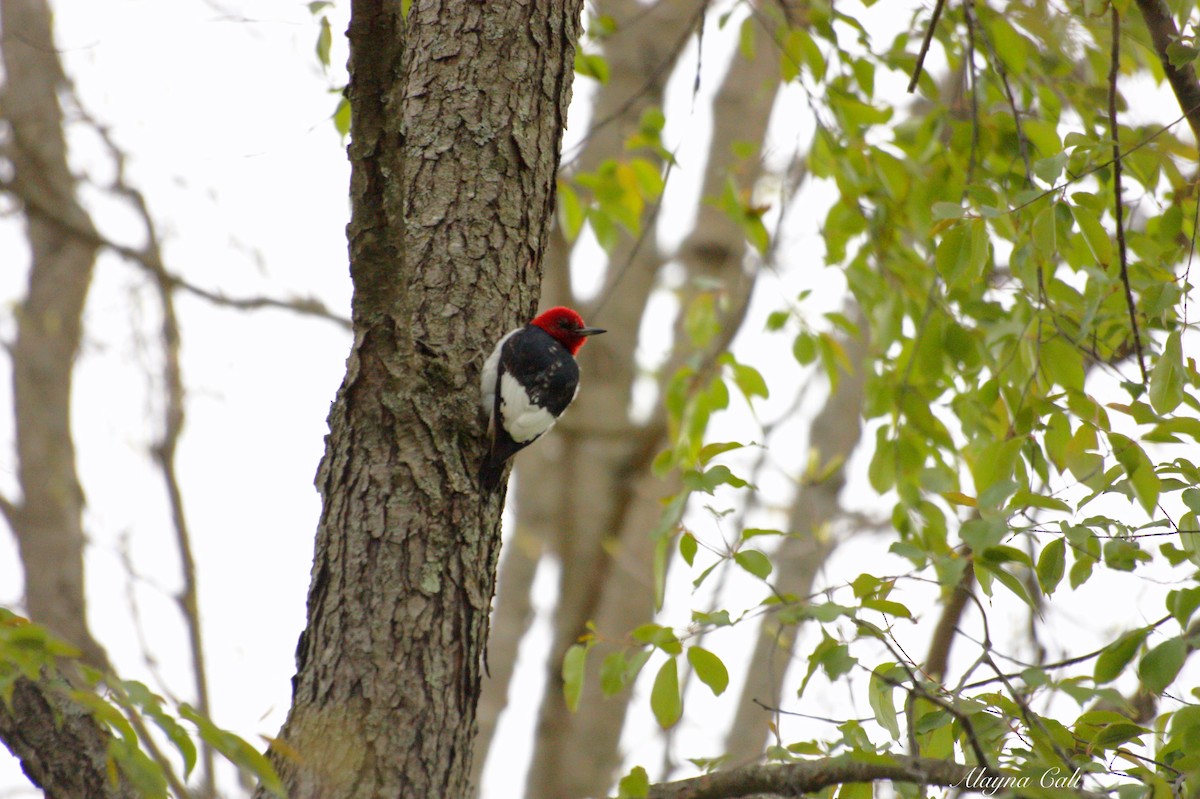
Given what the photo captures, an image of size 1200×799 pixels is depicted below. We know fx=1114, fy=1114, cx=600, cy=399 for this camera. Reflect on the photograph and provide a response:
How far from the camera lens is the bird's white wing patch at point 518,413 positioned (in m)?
3.55

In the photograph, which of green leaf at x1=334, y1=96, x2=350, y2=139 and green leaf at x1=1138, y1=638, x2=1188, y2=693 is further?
green leaf at x1=334, y1=96, x2=350, y2=139

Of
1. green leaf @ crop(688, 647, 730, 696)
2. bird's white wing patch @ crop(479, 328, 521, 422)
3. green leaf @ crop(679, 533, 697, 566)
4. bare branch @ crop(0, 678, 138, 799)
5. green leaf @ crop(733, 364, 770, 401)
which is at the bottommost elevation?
bare branch @ crop(0, 678, 138, 799)

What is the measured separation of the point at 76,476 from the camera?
27.0 feet

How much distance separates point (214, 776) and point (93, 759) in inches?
215

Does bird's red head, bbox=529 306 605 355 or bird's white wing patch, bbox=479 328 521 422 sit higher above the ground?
bird's red head, bbox=529 306 605 355

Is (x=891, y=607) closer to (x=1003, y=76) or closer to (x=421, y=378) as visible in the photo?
(x=421, y=378)

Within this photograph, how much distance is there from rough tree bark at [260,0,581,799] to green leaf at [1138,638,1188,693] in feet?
4.84

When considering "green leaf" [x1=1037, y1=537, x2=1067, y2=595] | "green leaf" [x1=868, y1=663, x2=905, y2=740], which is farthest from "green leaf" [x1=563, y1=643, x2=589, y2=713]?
"green leaf" [x1=1037, y1=537, x2=1067, y2=595]

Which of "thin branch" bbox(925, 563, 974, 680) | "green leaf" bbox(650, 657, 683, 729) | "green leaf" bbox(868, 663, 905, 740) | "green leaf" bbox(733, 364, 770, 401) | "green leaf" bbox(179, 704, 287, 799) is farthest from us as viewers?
"thin branch" bbox(925, 563, 974, 680)

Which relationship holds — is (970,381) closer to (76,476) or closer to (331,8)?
(331,8)

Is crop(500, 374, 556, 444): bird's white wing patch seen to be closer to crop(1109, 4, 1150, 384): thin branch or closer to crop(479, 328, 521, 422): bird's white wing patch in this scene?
crop(479, 328, 521, 422): bird's white wing patch

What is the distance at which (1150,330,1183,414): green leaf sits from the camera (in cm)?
246

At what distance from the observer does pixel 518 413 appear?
372cm

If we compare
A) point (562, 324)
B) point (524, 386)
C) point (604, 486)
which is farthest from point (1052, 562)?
point (604, 486)
